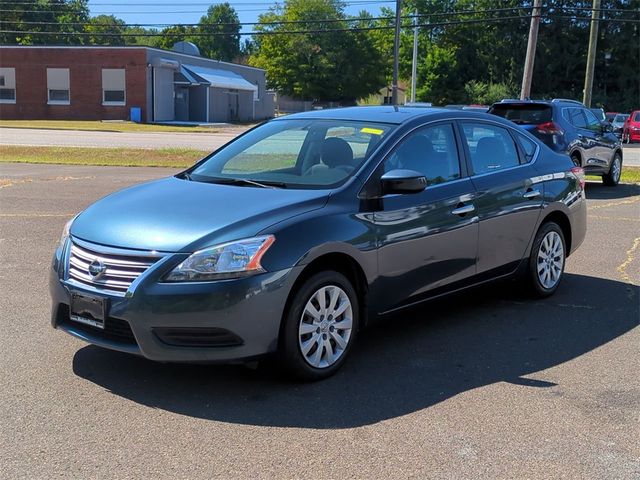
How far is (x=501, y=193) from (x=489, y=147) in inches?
17.3

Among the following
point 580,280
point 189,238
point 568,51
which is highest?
point 568,51

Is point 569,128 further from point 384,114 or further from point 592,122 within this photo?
point 384,114

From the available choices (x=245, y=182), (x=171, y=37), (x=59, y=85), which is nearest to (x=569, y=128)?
(x=245, y=182)

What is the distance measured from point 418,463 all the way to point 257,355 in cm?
118

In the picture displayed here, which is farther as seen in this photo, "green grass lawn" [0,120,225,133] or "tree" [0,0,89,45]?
"tree" [0,0,89,45]

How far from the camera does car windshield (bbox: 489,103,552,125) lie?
14180 millimetres

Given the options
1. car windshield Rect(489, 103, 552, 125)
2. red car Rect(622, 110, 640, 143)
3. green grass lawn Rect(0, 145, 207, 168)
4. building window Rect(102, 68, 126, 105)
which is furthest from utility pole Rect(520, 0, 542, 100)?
building window Rect(102, 68, 126, 105)

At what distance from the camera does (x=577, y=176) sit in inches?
284

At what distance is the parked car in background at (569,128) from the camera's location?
14055mm

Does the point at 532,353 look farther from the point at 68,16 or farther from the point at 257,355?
the point at 68,16

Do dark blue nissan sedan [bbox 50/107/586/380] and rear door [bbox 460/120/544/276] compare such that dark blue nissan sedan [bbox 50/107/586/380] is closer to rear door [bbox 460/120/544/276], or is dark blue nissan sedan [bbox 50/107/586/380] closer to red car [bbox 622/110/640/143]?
rear door [bbox 460/120/544/276]

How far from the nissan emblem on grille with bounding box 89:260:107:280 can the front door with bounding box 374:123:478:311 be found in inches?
70.2

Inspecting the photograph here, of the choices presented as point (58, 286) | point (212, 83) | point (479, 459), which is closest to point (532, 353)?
point (479, 459)

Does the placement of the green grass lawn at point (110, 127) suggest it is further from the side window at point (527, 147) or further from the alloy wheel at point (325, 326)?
the alloy wheel at point (325, 326)
